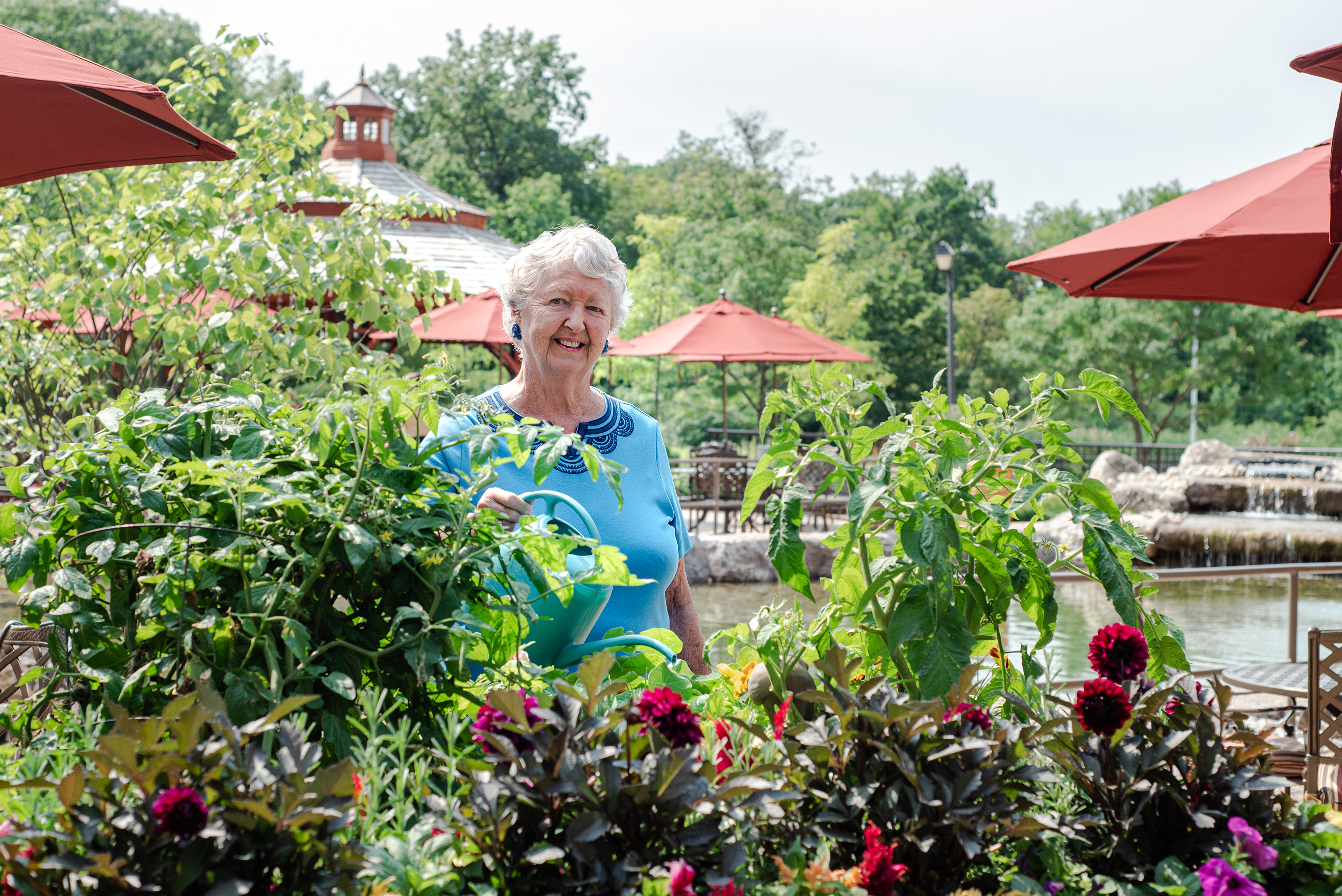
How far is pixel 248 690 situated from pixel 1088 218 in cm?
4986

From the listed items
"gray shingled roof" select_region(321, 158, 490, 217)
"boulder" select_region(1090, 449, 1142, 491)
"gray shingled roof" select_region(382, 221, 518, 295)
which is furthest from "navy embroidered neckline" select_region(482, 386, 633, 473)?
"boulder" select_region(1090, 449, 1142, 491)

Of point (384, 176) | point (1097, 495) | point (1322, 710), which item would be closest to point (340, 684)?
point (1097, 495)

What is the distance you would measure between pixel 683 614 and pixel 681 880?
62.0 inches

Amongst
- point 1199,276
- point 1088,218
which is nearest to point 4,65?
point 1199,276

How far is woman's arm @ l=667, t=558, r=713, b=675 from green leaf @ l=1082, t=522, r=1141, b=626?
117 centimetres

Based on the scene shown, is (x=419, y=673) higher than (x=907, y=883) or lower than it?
higher

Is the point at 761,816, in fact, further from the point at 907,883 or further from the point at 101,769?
the point at 101,769

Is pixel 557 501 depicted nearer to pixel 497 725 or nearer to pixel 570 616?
pixel 570 616

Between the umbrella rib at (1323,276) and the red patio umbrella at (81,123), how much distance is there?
4.05m

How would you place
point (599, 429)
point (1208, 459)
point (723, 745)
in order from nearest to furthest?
1. point (723, 745)
2. point (599, 429)
3. point (1208, 459)

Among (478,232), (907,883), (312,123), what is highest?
Result: (478,232)

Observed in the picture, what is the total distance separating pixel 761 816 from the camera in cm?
107

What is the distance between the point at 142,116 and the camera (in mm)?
2674

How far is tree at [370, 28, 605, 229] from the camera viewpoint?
3944 cm
